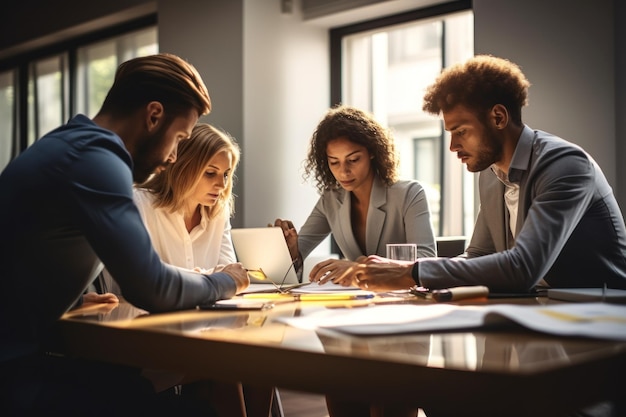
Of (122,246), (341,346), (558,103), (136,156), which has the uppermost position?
(558,103)

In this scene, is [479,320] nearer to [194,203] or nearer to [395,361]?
[395,361]

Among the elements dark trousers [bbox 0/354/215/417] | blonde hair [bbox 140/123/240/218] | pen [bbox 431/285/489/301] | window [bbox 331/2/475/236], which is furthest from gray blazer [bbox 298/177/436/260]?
dark trousers [bbox 0/354/215/417]

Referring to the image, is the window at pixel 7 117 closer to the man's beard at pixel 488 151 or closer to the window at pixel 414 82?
the window at pixel 414 82

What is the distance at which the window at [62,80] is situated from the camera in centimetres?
534

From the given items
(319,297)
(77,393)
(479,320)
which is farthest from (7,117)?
(479,320)

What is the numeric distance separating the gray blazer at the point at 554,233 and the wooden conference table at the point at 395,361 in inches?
22.6

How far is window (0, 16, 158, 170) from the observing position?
534cm

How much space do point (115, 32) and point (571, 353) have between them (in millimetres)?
5160

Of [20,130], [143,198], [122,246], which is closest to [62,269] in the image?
[122,246]

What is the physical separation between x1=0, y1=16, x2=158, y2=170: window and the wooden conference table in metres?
4.35

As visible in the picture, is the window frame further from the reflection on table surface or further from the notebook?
the reflection on table surface

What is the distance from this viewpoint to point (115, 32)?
17.7ft

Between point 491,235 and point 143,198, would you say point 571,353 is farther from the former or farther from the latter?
point 143,198

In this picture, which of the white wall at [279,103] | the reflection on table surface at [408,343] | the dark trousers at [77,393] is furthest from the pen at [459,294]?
the white wall at [279,103]
